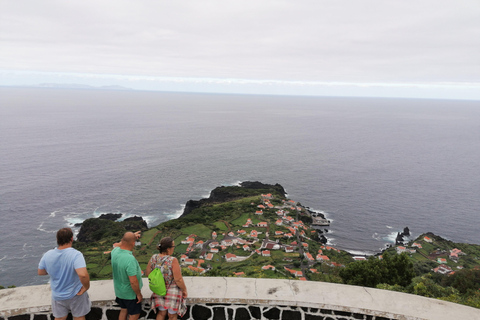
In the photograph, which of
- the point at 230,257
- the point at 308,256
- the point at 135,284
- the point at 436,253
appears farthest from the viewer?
the point at 436,253

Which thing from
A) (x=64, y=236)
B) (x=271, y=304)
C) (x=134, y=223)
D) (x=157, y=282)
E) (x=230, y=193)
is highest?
(x=64, y=236)

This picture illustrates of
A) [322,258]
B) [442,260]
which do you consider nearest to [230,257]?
[322,258]

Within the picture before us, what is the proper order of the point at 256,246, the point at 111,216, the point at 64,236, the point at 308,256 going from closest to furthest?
the point at 64,236 < the point at 308,256 < the point at 256,246 < the point at 111,216

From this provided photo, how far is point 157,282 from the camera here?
425 cm

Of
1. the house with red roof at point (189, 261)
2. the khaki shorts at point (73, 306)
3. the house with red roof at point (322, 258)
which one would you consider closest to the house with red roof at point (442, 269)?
the house with red roof at point (322, 258)

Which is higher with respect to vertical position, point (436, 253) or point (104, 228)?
point (104, 228)

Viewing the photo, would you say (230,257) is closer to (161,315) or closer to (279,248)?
(279,248)

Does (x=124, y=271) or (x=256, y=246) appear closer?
(x=124, y=271)

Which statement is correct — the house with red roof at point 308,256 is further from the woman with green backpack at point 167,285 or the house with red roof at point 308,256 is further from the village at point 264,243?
the woman with green backpack at point 167,285

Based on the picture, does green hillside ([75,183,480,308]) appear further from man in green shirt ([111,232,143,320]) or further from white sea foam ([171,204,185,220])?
man in green shirt ([111,232,143,320])

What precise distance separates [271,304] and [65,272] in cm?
294

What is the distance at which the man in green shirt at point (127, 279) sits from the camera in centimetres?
423

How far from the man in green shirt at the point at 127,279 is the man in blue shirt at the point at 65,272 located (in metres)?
0.39

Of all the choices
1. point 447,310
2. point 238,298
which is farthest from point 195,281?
point 447,310
